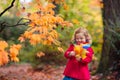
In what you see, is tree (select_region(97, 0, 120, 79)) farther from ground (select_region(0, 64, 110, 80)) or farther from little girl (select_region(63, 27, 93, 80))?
little girl (select_region(63, 27, 93, 80))

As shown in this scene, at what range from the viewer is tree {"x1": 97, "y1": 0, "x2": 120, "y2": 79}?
7.85 meters

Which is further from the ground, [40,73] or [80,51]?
[80,51]

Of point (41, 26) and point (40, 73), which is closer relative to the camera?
Answer: point (41, 26)

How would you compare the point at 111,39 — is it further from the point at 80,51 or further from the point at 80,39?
the point at 80,51

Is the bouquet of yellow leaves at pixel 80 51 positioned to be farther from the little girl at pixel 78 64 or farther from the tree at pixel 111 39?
the tree at pixel 111 39

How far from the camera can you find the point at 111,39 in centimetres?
787

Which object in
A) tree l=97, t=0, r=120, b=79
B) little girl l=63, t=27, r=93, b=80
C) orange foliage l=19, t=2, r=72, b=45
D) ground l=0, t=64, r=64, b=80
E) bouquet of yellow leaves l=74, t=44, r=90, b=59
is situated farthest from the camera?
ground l=0, t=64, r=64, b=80

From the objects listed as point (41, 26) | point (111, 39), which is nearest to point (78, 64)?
point (41, 26)

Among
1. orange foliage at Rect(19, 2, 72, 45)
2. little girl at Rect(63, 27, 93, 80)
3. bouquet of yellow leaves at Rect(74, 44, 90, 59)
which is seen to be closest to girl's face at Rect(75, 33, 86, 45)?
little girl at Rect(63, 27, 93, 80)

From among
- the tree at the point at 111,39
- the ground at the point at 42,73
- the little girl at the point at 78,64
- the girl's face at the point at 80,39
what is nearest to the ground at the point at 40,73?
the ground at the point at 42,73

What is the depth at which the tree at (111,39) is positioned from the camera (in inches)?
309

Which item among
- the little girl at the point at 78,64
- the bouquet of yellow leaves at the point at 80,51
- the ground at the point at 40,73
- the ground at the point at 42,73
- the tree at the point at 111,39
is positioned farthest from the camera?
the ground at the point at 42,73

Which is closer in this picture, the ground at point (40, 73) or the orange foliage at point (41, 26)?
the orange foliage at point (41, 26)

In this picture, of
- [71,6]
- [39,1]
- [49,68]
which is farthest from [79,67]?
[71,6]
